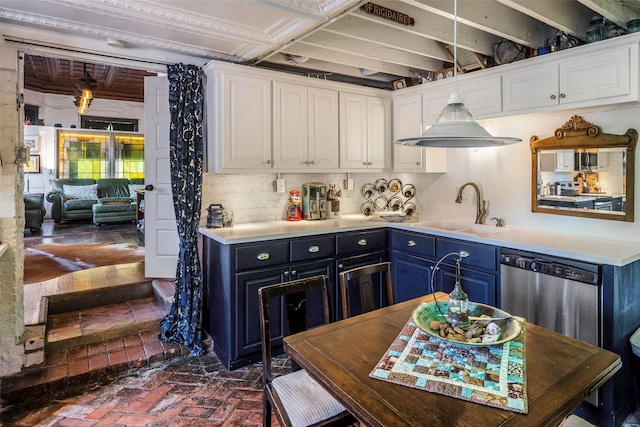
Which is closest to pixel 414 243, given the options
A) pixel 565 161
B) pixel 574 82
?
pixel 565 161

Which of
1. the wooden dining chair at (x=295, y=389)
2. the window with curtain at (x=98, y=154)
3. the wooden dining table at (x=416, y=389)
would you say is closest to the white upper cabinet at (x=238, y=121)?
the wooden dining chair at (x=295, y=389)

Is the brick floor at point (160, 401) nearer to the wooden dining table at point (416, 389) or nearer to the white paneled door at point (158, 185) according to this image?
the wooden dining table at point (416, 389)

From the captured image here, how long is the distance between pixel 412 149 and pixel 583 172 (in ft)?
4.89

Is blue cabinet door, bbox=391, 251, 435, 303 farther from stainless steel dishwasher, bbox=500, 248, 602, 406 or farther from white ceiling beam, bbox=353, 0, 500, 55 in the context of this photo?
white ceiling beam, bbox=353, 0, 500, 55

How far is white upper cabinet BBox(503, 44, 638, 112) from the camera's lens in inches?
95.2

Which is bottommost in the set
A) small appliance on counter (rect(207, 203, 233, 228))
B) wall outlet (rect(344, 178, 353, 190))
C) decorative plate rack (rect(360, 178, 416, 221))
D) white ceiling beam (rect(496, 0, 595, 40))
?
small appliance on counter (rect(207, 203, 233, 228))

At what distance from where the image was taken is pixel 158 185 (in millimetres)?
3736

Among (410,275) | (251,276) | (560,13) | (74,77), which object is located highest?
(74,77)

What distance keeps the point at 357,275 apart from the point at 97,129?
9.35 meters

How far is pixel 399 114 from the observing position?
3990 millimetres

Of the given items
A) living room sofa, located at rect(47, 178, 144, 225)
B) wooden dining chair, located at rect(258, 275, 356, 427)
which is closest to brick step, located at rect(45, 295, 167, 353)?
wooden dining chair, located at rect(258, 275, 356, 427)

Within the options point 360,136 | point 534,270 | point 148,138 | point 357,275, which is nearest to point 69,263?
point 148,138

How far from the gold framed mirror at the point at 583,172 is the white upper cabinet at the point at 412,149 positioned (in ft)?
2.96

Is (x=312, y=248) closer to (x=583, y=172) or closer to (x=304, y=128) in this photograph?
(x=304, y=128)
